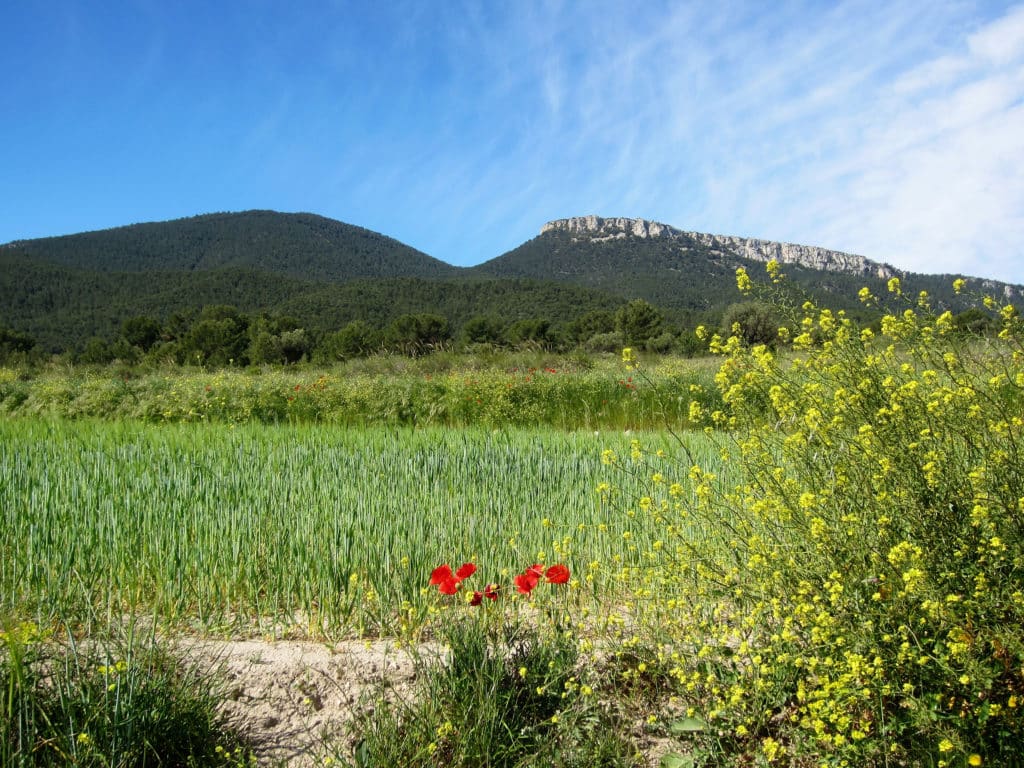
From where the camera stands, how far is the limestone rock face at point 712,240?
91188 mm

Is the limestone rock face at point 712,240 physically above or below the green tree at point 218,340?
above

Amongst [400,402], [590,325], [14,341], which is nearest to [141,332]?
[14,341]

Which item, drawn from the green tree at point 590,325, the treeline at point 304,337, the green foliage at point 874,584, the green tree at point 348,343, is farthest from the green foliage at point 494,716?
the green tree at point 590,325

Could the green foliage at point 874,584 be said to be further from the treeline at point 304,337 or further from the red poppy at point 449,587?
the treeline at point 304,337

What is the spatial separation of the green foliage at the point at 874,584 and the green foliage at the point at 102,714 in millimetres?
1423

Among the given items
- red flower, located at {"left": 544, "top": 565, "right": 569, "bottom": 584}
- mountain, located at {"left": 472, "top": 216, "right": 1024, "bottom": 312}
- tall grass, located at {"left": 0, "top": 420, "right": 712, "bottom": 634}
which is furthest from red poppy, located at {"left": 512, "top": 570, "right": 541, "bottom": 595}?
mountain, located at {"left": 472, "top": 216, "right": 1024, "bottom": 312}

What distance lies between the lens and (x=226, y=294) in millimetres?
68938

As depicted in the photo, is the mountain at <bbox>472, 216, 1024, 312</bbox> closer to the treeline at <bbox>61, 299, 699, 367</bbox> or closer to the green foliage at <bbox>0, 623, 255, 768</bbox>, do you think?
the treeline at <bbox>61, 299, 699, 367</bbox>

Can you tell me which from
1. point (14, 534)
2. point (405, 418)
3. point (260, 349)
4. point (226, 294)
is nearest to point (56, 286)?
point (226, 294)

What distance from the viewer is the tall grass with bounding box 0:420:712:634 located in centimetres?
274

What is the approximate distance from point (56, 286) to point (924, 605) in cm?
8390

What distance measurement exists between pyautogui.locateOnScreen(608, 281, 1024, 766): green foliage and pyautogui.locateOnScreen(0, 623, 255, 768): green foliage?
1.42 meters

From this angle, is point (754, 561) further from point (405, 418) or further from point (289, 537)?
point (405, 418)

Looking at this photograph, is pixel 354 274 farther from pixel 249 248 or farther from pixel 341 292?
pixel 341 292
